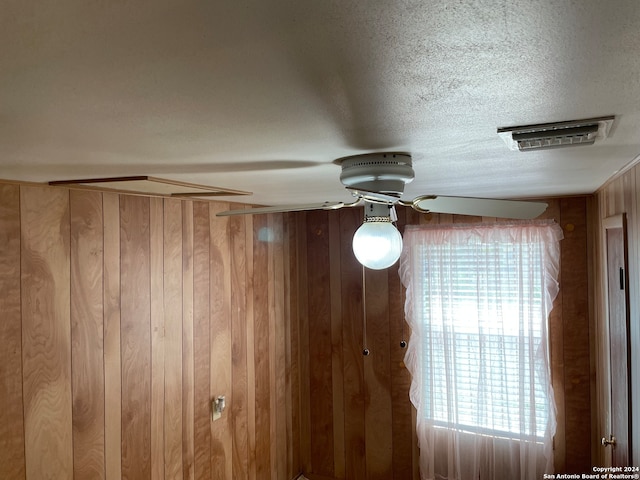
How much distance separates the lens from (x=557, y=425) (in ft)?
9.75

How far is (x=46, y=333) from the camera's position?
187 centimetres

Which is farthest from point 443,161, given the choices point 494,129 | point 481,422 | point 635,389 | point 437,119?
point 481,422

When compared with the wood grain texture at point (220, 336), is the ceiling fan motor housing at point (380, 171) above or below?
above

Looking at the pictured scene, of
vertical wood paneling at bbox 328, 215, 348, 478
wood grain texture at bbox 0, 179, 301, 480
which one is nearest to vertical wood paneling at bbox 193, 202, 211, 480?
wood grain texture at bbox 0, 179, 301, 480

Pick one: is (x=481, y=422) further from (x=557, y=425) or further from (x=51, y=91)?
(x=51, y=91)

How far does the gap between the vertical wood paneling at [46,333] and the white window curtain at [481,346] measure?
7.35 feet

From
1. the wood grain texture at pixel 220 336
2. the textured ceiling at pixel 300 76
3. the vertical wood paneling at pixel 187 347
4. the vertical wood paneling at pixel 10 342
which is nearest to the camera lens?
the textured ceiling at pixel 300 76

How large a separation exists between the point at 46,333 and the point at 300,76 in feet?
5.74

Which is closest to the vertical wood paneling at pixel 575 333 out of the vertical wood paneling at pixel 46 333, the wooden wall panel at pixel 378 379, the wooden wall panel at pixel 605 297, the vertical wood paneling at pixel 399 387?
the wooden wall panel at pixel 605 297

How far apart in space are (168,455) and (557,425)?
8.26 feet

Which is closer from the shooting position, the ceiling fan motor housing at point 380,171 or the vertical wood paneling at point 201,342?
the ceiling fan motor housing at point 380,171

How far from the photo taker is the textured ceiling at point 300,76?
0.54 meters

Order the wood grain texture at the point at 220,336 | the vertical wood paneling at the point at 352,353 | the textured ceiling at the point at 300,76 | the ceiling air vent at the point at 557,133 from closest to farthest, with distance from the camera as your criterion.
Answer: the textured ceiling at the point at 300,76 → the ceiling air vent at the point at 557,133 → the wood grain texture at the point at 220,336 → the vertical wood paneling at the point at 352,353

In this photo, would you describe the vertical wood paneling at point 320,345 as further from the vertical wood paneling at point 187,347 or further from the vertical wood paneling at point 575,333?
the vertical wood paneling at point 575,333
